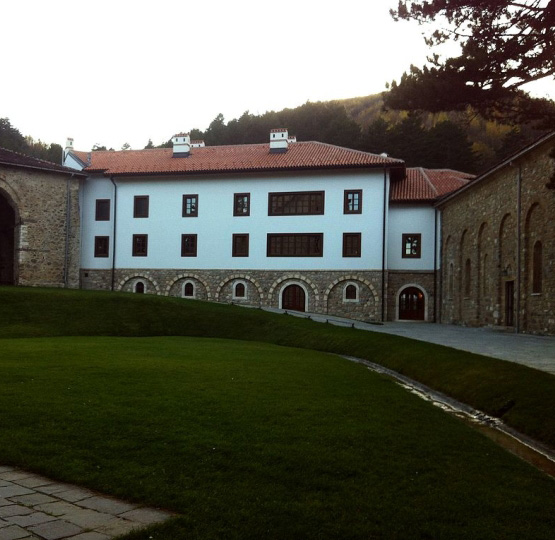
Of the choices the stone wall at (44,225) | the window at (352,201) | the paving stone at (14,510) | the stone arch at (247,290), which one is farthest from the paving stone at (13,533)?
the stone wall at (44,225)

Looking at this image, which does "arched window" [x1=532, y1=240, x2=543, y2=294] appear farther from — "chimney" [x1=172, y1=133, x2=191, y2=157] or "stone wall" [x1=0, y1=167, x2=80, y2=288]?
"stone wall" [x1=0, y1=167, x2=80, y2=288]

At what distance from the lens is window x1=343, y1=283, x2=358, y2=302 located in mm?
33750

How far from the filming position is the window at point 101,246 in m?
37.4

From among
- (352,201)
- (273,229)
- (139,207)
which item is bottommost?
(273,229)

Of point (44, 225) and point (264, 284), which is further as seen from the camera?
point (44, 225)

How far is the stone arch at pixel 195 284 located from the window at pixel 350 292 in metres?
7.71

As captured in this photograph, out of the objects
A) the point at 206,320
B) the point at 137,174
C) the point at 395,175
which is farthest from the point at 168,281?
the point at 395,175

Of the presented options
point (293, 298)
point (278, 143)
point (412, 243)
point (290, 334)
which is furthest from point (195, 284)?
point (290, 334)

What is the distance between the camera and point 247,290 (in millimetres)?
35219

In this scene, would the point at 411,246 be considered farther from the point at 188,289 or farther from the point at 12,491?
the point at 12,491

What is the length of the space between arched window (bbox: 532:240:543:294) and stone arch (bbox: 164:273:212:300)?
18.5 meters

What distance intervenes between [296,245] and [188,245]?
6.47 m

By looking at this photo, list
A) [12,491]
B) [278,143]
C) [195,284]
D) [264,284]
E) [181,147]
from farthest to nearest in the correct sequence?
1. [181,147]
2. [278,143]
3. [195,284]
4. [264,284]
5. [12,491]

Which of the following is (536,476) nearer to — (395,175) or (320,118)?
(395,175)
